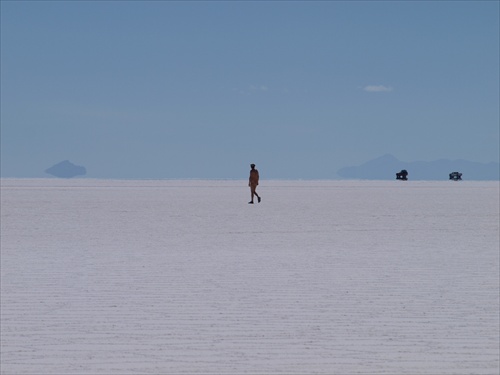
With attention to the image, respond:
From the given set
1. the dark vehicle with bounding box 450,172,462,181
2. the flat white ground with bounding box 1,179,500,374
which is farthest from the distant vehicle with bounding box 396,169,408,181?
the flat white ground with bounding box 1,179,500,374

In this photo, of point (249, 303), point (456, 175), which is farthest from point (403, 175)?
point (249, 303)

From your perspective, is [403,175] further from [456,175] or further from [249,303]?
[249,303]

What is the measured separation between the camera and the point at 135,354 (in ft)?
17.5

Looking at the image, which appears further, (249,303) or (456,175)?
(456,175)

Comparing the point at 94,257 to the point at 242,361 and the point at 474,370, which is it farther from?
the point at 474,370

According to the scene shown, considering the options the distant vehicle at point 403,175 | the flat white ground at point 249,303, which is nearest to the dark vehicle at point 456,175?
the distant vehicle at point 403,175

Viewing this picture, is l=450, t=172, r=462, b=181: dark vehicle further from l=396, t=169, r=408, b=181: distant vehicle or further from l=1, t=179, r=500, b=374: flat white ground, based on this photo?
l=1, t=179, r=500, b=374: flat white ground

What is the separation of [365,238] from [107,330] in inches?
337

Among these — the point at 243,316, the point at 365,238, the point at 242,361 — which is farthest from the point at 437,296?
the point at 365,238

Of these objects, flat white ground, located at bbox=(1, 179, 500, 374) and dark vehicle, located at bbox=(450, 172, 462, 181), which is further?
dark vehicle, located at bbox=(450, 172, 462, 181)

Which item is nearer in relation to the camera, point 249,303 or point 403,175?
point 249,303

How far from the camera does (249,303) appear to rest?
283 inches

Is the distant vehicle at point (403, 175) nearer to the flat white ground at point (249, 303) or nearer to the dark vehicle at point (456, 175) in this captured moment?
the dark vehicle at point (456, 175)

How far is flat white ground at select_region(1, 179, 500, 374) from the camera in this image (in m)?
5.23
